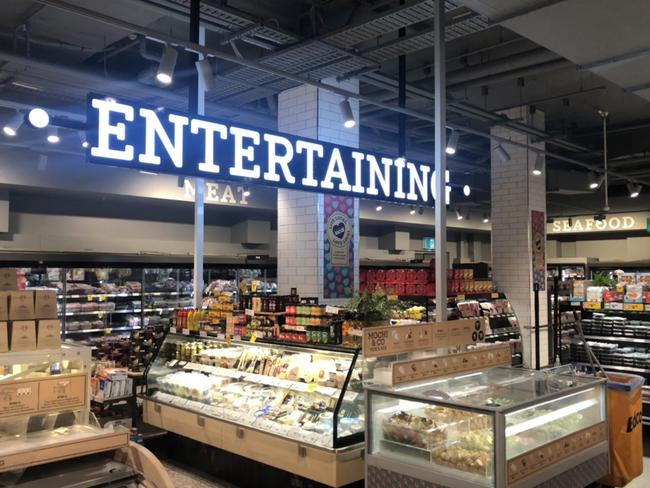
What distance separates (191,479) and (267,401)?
1.04 meters

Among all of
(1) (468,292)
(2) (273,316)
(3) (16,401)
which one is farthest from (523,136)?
(3) (16,401)

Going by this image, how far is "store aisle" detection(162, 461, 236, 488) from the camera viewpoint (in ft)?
16.8

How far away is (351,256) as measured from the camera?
8.21m

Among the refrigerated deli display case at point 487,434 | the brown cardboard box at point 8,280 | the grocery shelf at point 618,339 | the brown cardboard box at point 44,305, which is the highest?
the brown cardboard box at point 8,280

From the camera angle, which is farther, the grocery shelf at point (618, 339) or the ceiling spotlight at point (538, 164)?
the ceiling spotlight at point (538, 164)

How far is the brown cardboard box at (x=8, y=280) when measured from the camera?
357 cm

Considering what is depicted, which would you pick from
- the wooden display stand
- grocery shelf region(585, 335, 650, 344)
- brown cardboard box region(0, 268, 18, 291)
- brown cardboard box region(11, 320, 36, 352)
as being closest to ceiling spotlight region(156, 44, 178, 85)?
brown cardboard box region(0, 268, 18, 291)

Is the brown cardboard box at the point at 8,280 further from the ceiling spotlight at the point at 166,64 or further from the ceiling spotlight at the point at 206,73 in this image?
the ceiling spotlight at the point at 206,73

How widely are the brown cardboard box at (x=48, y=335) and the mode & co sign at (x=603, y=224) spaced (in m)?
15.3

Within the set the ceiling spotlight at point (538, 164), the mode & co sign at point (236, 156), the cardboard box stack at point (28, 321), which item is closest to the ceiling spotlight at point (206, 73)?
the mode & co sign at point (236, 156)

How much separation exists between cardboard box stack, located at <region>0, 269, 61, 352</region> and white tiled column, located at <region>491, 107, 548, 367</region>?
8.85 metres

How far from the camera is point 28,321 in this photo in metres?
3.11

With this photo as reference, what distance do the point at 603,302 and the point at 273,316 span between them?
448 cm

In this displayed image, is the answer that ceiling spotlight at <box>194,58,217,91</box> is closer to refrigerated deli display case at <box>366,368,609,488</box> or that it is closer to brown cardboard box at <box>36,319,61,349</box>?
brown cardboard box at <box>36,319,61,349</box>
